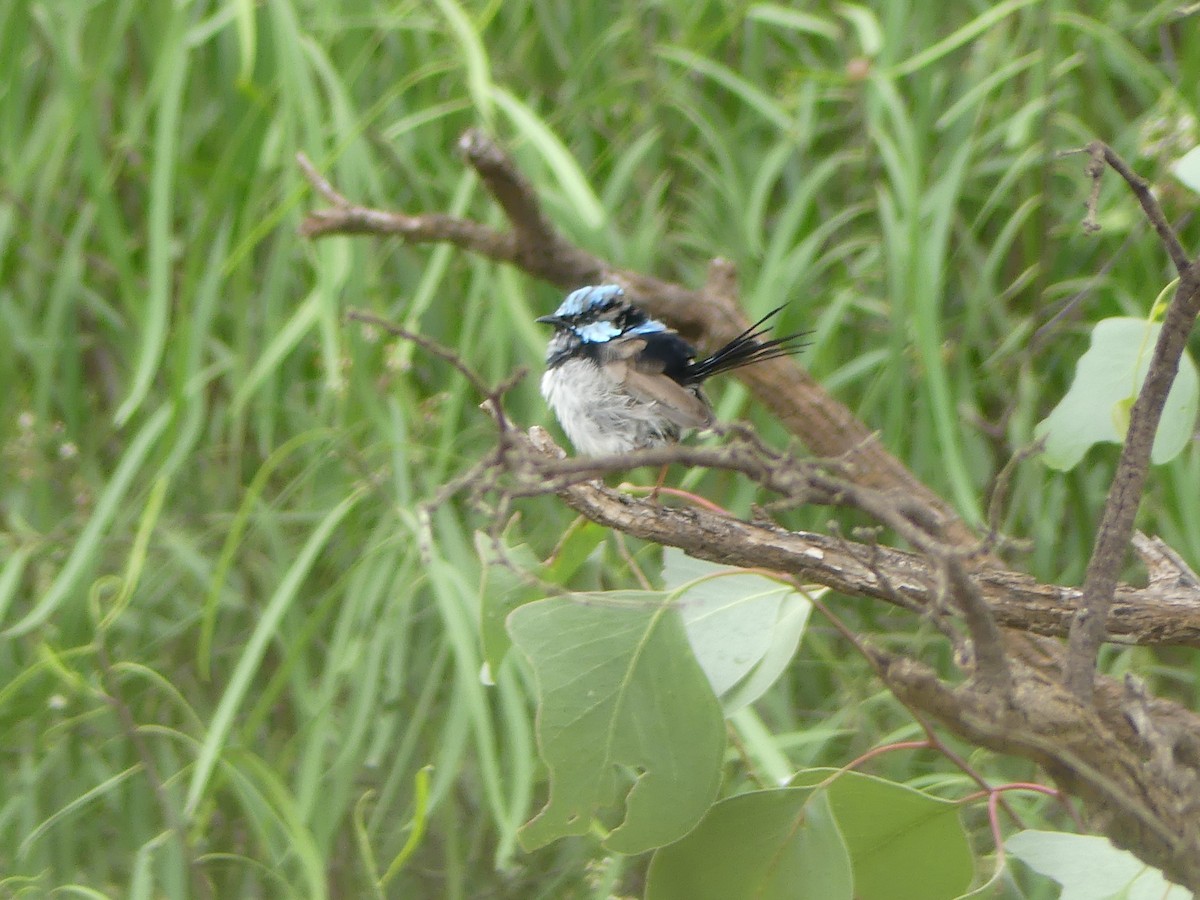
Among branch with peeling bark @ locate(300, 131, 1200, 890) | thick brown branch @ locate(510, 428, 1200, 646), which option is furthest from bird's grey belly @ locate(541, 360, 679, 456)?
thick brown branch @ locate(510, 428, 1200, 646)

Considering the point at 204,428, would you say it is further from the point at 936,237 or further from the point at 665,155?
the point at 936,237

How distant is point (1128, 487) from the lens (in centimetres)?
74

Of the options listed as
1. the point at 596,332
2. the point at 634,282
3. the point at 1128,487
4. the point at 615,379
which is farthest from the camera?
the point at 596,332

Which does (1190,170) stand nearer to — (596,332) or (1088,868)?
(1088,868)

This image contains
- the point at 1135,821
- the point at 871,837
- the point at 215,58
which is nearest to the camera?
the point at 1135,821

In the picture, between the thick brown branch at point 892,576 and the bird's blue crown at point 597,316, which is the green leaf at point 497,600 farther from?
the bird's blue crown at point 597,316

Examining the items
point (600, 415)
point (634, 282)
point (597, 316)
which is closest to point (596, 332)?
point (597, 316)

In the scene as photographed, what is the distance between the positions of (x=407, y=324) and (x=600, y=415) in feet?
0.90

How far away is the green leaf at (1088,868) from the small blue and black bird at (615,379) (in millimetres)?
801

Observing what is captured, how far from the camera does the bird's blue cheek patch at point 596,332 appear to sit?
5.95 ft

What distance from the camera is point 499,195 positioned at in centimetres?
144

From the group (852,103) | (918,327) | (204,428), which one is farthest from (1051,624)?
(204,428)

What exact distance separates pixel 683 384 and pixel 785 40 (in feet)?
2.04

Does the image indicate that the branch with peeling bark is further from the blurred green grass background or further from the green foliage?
the blurred green grass background
